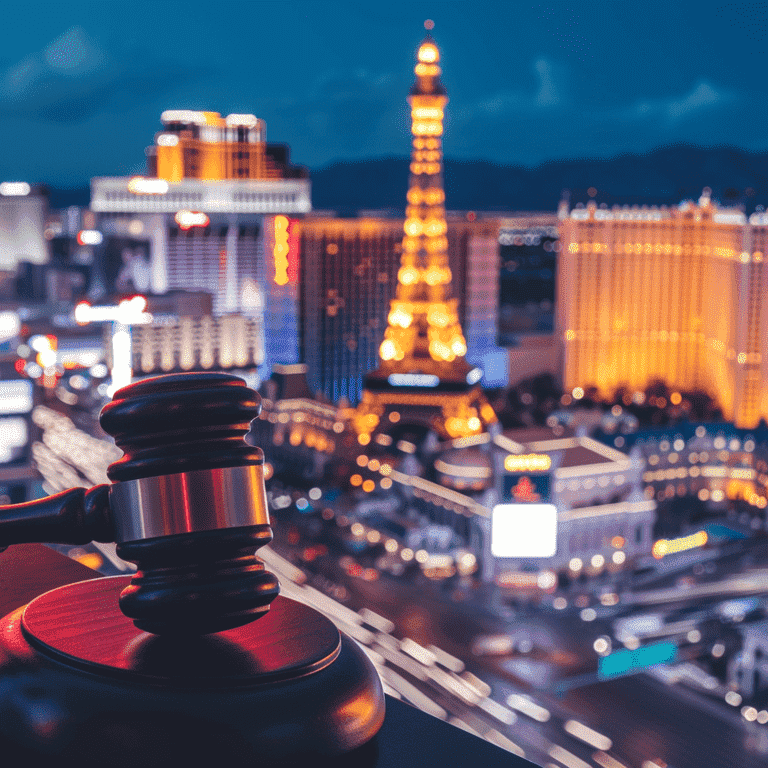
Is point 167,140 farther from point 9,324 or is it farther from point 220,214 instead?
point 9,324

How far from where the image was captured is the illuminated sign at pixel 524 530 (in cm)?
744

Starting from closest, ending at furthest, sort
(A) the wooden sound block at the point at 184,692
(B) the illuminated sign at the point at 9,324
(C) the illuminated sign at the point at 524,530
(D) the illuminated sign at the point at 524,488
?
1. (A) the wooden sound block at the point at 184,692
2. (C) the illuminated sign at the point at 524,530
3. (D) the illuminated sign at the point at 524,488
4. (B) the illuminated sign at the point at 9,324

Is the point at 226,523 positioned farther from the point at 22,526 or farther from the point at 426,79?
the point at 426,79

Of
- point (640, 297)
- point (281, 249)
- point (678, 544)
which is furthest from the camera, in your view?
point (640, 297)

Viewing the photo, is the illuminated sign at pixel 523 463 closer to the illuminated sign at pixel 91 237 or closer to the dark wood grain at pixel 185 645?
the dark wood grain at pixel 185 645

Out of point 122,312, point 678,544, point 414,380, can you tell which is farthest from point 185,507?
point 414,380

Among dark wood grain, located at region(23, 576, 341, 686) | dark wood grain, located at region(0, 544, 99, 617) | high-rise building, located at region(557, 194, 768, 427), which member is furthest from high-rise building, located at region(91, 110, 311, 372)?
dark wood grain, located at region(23, 576, 341, 686)

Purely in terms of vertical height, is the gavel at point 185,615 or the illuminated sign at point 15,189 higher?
the illuminated sign at point 15,189

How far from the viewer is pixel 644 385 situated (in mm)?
14250

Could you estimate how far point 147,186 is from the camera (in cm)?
1423

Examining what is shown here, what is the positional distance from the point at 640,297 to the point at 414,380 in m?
4.15

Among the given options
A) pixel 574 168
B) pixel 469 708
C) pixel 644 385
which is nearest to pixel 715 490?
pixel 644 385

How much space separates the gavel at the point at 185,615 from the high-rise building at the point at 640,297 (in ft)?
43.1

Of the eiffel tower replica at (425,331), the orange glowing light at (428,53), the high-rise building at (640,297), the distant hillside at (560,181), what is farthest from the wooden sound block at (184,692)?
the high-rise building at (640,297)
